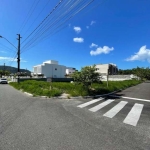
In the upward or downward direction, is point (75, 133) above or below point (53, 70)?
below

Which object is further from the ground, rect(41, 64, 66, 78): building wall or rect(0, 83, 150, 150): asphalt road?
rect(41, 64, 66, 78): building wall

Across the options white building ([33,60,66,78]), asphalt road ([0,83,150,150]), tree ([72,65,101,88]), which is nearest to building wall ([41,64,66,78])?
white building ([33,60,66,78])

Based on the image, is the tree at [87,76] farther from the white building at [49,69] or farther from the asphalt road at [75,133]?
the white building at [49,69]

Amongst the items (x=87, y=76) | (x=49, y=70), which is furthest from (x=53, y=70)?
(x=87, y=76)

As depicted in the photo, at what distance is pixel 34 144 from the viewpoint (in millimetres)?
4078

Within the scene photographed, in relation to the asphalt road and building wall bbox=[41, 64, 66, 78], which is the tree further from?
building wall bbox=[41, 64, 66, 78]

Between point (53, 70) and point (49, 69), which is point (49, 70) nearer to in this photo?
point (49, 69)

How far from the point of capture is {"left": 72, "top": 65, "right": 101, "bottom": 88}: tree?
1347 cm

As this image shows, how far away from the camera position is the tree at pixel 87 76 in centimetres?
1347

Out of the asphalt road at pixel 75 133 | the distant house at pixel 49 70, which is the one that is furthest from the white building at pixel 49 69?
the asphalt road at pixel 75 133

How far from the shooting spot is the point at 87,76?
1348 centimetres

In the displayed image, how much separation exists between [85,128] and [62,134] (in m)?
0.98

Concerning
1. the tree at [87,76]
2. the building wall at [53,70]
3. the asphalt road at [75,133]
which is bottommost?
the asphalt road at [75,133]

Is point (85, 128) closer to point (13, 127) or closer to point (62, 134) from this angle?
point (62, 134)
